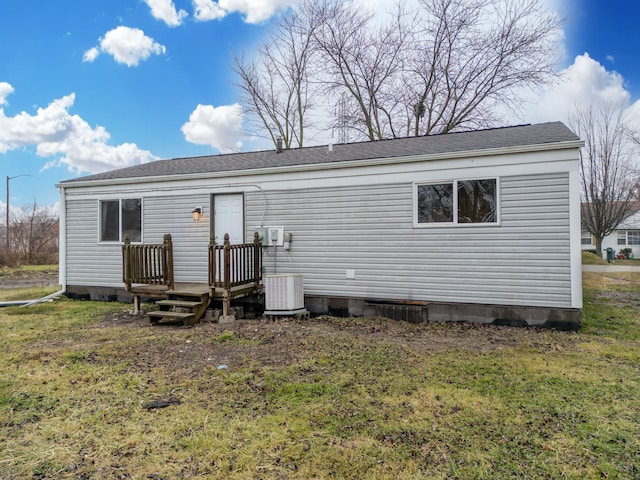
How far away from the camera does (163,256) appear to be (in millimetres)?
7262

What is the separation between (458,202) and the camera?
6418 mm

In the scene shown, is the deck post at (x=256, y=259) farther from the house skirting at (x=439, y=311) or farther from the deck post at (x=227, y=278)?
the deck post at (x=227, y=278)

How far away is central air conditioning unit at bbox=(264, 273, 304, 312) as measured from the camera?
6867 millimetres

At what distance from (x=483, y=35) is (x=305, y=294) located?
631 inches

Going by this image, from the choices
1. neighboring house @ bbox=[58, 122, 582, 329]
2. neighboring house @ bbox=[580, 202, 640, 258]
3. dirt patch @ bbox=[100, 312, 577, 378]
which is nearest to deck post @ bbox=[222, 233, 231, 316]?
dirt patch @ bbox=[100, 312, 577, 378]

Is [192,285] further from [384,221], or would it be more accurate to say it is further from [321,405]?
[321,405]

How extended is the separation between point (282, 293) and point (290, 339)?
160 cm

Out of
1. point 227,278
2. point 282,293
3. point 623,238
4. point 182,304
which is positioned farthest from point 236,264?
point 623,238

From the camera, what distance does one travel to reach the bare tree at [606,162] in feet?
58.9

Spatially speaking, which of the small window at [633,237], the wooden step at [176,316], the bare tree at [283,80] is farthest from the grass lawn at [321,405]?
the small window at [633,237]

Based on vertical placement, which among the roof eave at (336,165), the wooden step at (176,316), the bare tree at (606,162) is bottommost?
the wooden step at (176,316)

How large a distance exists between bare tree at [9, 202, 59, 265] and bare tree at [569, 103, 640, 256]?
25946 mm

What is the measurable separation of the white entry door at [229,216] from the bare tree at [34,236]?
47.9 ft

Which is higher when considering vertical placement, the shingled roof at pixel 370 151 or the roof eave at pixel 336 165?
the shingled roof at pixel 370 151
